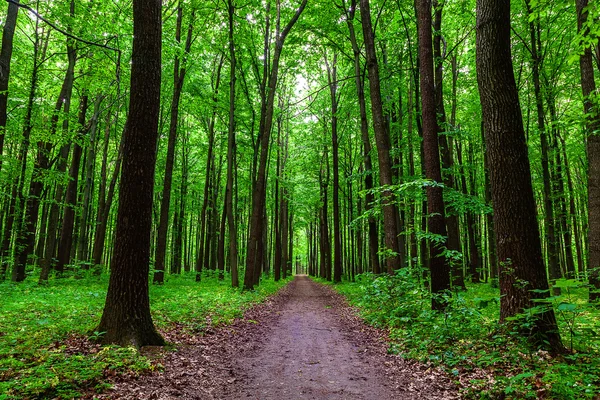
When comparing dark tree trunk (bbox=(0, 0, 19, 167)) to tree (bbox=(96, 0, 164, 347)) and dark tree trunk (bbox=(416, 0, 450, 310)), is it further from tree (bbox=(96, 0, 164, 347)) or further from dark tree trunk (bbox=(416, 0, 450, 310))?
dark tree trunk (bbox=(416, 0, 450, 310))

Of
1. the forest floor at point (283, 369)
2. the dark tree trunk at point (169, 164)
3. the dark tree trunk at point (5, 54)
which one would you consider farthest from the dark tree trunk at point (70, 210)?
the forest floor at point (283, 369)

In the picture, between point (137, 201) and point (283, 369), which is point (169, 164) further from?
point (283, 369)

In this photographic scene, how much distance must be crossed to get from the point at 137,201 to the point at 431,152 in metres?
7.20

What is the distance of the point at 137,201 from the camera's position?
5.70 meters

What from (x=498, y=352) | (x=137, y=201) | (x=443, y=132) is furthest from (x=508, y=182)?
(x=443, y=132)

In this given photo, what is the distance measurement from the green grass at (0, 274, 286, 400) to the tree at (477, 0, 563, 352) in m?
5.80

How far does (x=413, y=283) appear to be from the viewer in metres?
9.59

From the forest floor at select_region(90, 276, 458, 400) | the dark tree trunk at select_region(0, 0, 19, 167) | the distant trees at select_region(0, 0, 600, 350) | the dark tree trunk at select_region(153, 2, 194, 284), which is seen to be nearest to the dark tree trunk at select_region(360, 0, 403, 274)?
the distant trees at select_region(0, 0, 600, 350)

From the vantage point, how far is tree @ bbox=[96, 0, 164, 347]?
5.59 metres

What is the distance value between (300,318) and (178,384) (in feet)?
20.8

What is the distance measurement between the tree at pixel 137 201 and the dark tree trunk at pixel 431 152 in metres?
6.61

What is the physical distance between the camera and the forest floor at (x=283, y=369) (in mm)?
4367

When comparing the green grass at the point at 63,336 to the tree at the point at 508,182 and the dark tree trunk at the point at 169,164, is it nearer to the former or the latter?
the dark tree trunk at the point at 169,164

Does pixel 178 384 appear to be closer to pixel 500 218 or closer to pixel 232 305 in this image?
pixel 500 218
